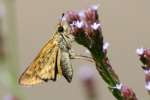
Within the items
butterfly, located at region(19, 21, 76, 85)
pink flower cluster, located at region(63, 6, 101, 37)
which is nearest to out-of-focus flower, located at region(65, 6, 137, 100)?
pink flower cluster, located at region(63, 6, 101, 37)

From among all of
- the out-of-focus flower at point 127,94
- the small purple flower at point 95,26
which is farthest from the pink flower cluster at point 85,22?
the out-of-focus flower at point 127,94

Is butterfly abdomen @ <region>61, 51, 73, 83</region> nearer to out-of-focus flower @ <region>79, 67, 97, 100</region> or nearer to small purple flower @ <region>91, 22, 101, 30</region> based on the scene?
small purple flower @ <region>91, 22, 101, 30</region>

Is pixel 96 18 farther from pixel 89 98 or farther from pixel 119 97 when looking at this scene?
pixel 89 98

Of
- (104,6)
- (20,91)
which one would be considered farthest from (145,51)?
(104,6)

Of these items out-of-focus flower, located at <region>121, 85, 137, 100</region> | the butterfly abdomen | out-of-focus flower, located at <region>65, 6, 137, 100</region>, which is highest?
out-of-focus flower, located at <region>65, 6, 137, 100</region>

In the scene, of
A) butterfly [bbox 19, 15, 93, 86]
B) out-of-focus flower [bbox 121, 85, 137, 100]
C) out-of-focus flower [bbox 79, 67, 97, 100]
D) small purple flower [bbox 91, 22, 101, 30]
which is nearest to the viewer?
out-of-focus flower [bbox 121, 85, 137, 100]

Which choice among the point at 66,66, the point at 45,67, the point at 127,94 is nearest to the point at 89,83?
the point at 45,67

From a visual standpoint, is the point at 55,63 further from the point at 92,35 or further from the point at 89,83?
the point at 89,83

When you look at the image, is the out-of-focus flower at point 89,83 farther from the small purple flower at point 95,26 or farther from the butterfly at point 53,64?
the small purple flower at point 95,26
